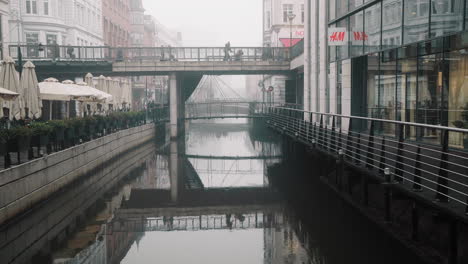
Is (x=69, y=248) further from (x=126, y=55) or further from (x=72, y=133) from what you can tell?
(x=126, y=55)

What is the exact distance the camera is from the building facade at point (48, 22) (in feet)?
156

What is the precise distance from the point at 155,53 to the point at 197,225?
1032 inches

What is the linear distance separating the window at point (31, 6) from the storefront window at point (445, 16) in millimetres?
43046

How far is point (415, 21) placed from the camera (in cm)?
1516

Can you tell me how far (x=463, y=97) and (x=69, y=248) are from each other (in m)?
10.1

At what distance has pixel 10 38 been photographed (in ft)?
149

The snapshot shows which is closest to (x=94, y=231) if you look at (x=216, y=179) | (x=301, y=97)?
(x=216, y=179)

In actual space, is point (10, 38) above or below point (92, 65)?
above

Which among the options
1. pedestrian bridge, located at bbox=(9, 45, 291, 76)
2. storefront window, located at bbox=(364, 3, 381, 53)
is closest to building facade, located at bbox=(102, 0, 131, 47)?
pedestrian bridge, located at bbox=(9, 45, 291, 76)

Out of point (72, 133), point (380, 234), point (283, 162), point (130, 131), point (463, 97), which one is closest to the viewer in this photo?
point (380, 234)

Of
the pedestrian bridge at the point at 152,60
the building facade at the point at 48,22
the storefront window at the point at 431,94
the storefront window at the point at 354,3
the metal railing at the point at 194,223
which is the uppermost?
the building facade at the point at 48,22

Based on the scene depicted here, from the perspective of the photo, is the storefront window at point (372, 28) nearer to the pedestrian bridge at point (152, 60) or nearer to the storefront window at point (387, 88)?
the storefront window at point (387, 88)

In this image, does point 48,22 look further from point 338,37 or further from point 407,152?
point 407,152

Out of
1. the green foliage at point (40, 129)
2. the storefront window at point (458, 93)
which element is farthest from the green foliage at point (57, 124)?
the storefront window at point (458, 93)
